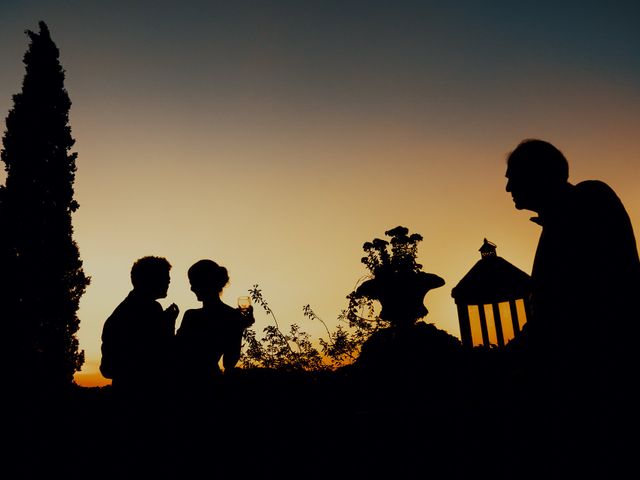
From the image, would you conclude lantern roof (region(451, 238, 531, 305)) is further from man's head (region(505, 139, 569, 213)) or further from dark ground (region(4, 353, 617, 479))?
man's head (region(505, 139, 569, 213))

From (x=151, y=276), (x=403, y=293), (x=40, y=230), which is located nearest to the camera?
(x=151, y=276)

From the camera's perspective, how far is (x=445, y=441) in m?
3.06

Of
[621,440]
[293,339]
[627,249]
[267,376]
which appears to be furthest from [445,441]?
[293,339]

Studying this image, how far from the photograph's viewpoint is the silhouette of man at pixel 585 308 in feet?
4.72

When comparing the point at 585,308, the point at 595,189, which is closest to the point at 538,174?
the point at 595,189

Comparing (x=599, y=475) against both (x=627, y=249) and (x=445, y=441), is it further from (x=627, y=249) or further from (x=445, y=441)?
(x=445, y=441)

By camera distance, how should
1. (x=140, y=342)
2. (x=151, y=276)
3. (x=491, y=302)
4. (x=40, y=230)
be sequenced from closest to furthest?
(x=140, y=342) < (x=151, y=276) < (x=491, y=302) < (x=40, y=230)

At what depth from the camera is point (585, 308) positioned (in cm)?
152

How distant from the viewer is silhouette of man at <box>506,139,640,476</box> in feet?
4.72

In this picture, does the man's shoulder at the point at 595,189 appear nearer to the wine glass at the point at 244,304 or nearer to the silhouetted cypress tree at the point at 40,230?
the wine glass at the point at 244,304

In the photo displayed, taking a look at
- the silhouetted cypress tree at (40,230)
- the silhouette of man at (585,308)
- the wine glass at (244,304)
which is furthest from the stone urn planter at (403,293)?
the silhouetted cypress tree at (40,230)

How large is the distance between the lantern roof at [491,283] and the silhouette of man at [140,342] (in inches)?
204

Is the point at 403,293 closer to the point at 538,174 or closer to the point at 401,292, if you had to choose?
the point at 401,292

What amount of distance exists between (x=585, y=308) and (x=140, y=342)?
9.31 feet
